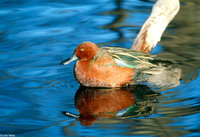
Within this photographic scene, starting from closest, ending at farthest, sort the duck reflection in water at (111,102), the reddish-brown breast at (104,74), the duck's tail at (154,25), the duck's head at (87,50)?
the duck reflection in water at (111,102) → the reddish-brown breast at (104,74) → the duck's head at (87,50) → the duck's tail at (154,25)

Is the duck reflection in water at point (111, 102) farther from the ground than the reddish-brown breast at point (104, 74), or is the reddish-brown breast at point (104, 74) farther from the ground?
the reddish-brown breast at point (104, 74)

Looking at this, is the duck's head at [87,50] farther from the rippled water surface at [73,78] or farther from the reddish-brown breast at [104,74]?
the rippled water surface at [73,78]

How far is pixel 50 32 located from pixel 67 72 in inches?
93.4

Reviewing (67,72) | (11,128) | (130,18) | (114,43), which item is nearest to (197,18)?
(130,18)

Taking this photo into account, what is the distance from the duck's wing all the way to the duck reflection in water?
Answer: 15.5 inches

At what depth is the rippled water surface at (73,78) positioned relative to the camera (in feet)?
19.2

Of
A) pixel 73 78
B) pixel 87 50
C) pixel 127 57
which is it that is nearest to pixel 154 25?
pixel 127 57

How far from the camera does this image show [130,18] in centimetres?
1084

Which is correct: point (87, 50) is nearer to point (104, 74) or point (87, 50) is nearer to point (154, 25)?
point (104, 74)

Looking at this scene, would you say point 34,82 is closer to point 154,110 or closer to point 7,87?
point 7,87

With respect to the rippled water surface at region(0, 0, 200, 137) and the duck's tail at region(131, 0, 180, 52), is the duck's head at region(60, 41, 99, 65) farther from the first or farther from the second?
the duck's tail at region(131, 0, 180, 52)

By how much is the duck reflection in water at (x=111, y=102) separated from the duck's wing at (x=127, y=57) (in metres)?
0.39

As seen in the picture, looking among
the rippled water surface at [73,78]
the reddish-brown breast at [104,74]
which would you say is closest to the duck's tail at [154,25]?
the rippled water surface at [73,78]

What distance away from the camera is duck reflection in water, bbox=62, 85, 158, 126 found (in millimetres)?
6195
